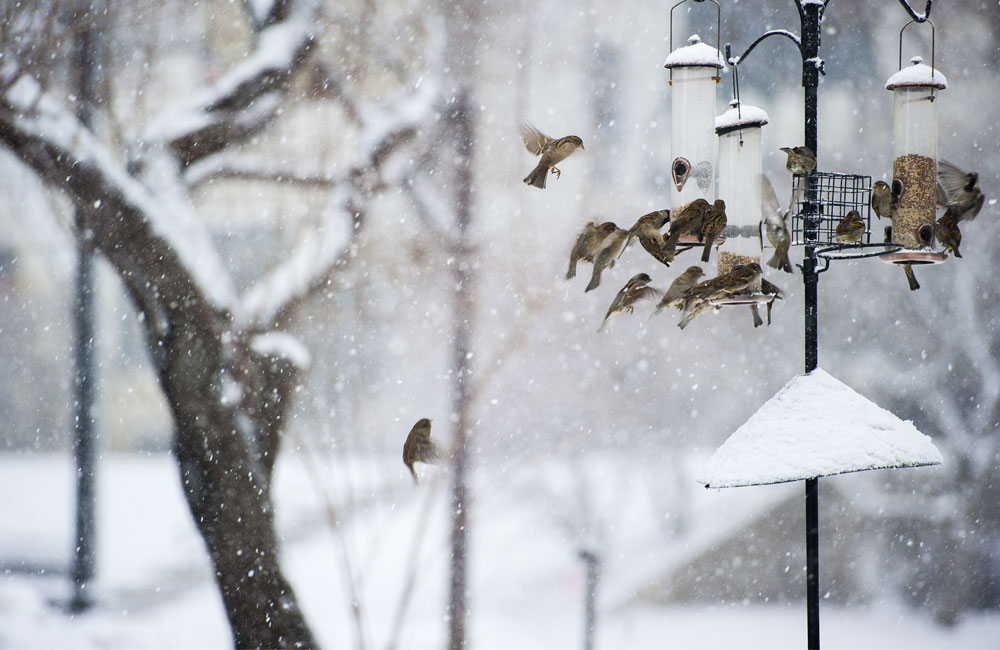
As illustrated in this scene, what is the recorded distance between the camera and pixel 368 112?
2773 millimetres

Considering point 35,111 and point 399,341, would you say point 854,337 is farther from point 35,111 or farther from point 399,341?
point 35,111

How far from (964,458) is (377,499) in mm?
2159

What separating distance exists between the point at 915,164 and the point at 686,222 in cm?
52

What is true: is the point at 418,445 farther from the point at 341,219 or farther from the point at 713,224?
the point at 713,224

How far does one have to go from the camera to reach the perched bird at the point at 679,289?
147 centimetres

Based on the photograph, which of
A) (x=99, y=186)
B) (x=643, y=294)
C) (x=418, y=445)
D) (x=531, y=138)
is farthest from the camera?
(x=99, y=186)

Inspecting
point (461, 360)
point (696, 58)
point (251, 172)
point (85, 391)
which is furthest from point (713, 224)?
point (85, 391)

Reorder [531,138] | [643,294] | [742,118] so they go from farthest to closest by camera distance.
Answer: [531,138] < [742,118] < [643,294]

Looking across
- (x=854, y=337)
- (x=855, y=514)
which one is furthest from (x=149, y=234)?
(x=855, y=514)

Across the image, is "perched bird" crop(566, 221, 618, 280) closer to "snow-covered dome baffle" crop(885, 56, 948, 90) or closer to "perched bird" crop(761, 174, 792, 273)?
"perched bird" crop(761, 174, 792, 273)

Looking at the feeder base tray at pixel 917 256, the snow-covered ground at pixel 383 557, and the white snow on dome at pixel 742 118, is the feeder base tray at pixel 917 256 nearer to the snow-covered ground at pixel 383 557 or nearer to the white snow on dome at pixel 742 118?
the white snow on dome at pixel 742 118

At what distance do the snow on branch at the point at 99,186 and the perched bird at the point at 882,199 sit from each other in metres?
2.00

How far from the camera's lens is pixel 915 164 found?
1.58 metres

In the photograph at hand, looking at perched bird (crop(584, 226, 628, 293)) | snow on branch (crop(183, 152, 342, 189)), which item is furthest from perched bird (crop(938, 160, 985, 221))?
snow on branch (crop(183, 152, 342, 189))
